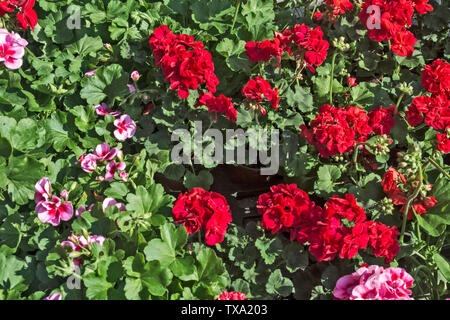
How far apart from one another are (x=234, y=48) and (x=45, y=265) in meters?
1.15

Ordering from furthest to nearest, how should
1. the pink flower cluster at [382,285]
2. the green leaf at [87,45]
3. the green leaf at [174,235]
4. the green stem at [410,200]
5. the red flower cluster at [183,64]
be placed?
1. the green leaf at [87,45]
2. the red flower cluster at [183,64]
3. the green leaf at [174,235]
4. the green stem at [410,200]
5. the pink flower cluster at [382,285]

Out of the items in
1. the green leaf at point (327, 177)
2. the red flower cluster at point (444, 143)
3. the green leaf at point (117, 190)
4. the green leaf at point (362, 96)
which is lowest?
the green leaf at point (117, 190)

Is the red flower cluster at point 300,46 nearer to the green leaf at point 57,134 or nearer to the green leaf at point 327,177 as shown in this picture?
the green leaf at point 327,177

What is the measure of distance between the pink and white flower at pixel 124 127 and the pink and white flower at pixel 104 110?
0.06 meters

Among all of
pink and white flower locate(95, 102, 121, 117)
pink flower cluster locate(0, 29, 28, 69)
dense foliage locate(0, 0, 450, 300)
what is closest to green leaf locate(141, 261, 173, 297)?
dense foliage locate(0, 0, 450, 300)

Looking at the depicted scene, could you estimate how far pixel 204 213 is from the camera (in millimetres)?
1555

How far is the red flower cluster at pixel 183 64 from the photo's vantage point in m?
1.74

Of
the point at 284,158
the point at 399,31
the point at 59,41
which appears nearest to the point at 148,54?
the point at 59,41

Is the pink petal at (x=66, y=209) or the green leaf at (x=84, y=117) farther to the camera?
the green leaf at (x=84, y=117)

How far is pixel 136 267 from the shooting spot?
4.99ft

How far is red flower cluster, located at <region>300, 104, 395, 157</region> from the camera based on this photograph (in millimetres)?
1664

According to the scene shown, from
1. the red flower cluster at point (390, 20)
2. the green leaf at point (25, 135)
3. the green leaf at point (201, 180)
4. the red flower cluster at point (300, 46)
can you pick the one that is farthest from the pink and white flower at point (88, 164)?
the red flower cluster at point (390, 20)

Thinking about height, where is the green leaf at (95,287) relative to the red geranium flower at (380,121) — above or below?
below

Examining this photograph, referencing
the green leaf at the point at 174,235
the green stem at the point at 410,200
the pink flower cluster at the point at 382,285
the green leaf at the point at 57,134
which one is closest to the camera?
the pink flower cluster at the point at 382,285
